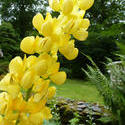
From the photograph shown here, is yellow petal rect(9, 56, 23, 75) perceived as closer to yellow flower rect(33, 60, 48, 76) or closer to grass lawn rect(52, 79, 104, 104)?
yellow flower rect(33, 60, 48, 76)

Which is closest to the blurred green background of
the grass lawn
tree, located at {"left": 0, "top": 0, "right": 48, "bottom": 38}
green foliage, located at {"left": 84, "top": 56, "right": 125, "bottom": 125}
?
tree, located at {"left": 0, "top": 0, "right": 48, "bottom": 38}

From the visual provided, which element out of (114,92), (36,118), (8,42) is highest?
(36,118)

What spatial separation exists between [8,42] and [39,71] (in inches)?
486

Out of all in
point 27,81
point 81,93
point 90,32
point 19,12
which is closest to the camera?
point 27,81

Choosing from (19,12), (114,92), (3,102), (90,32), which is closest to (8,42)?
(90,32)

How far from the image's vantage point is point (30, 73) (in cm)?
33

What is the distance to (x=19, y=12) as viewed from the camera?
1858cm

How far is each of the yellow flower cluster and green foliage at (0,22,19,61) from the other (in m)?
11.4

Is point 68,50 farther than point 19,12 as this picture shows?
No

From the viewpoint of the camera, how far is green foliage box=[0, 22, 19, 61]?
38.2 ft

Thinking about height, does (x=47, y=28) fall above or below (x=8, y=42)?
above

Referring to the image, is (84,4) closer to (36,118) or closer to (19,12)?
(36,118)

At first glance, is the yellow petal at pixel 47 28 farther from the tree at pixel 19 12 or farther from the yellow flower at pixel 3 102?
the tree at pixel 19 12

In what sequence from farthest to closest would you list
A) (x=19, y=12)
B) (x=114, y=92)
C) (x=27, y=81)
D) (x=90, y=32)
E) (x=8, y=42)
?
(x=19, y=12) → (x=8, y=42) → (x=90, y=32) → (x=114, y=92) → (x=27, y=81)
